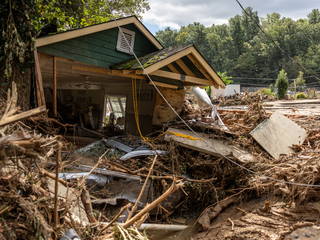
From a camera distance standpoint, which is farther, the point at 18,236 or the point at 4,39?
the point at 4,39

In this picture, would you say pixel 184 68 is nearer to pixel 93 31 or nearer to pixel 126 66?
pixel 126 66

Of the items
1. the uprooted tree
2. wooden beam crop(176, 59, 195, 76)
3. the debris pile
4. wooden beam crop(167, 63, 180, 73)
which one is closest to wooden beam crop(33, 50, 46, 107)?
the uprooted tree

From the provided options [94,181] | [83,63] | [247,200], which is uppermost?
[83,63]

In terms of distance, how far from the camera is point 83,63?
8.20 meters

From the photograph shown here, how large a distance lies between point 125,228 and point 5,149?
1839 millimetres

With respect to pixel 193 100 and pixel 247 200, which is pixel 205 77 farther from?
pixel 247 200

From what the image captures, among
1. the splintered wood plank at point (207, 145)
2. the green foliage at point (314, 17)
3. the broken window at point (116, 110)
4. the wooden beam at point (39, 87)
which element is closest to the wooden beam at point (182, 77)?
the splintered wood plank at point (207, 145)

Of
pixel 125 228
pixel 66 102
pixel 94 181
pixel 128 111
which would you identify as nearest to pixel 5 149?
pixel 125 228

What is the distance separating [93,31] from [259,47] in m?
74.9

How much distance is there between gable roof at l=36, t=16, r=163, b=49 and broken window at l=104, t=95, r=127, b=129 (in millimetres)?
4327

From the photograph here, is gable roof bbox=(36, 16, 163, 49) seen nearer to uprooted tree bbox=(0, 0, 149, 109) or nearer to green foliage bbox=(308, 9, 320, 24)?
uprooted tree bbox=(0, 0, 149, 109)

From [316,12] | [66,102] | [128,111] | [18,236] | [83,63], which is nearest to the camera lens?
[18,236]

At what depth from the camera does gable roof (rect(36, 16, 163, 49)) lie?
7027mm

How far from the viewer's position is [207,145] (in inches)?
307
